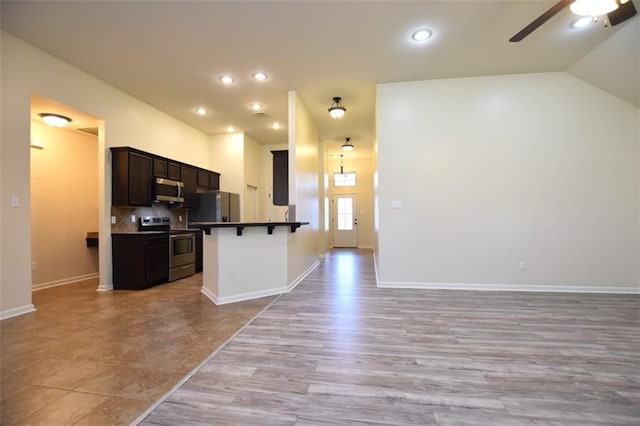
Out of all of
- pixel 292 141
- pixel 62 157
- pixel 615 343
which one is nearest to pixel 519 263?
pixel 615 343

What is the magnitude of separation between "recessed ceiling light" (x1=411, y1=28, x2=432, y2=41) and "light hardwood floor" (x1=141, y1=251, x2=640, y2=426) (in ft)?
10.3

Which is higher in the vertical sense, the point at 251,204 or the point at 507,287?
the point at 251,204

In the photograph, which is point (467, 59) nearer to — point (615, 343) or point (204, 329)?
point (615, 343)

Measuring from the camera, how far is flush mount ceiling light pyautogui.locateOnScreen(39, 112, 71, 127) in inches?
159

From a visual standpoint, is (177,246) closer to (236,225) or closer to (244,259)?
(244,259)

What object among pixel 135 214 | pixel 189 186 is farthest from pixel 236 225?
pixel 189 186

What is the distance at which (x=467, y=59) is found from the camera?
12.0 ft

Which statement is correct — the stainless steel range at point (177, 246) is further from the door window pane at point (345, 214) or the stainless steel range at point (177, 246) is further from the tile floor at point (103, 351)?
the door window pane at point (345, 214)

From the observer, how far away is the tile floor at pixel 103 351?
159cm

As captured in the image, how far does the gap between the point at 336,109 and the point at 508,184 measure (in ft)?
9.39

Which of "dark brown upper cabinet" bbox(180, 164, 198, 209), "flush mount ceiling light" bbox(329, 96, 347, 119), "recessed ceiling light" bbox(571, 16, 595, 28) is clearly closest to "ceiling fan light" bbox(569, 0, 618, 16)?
"recessed ceiling light" bbox(571, 16, 595, 28)

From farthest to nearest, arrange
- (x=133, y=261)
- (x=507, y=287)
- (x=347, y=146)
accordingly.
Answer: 1. (x=347, y=146)
2. (x=133, y=261)
3. (x=507, y=287)

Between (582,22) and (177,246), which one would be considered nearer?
(582,22)

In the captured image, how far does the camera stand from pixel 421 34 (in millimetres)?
3160
